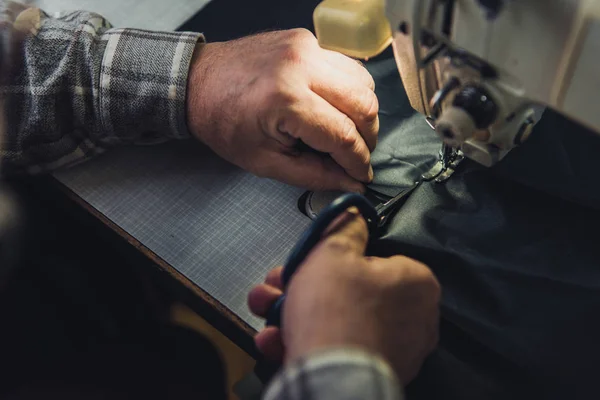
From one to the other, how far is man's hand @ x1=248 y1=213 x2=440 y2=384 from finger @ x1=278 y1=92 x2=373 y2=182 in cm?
14

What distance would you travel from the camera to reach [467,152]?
748 millimetres

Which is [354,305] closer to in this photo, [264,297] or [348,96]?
[264,297]

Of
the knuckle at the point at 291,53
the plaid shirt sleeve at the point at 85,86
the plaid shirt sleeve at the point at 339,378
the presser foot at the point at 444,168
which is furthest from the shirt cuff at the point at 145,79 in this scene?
the plaid shirt sleeve at the point at 339,378

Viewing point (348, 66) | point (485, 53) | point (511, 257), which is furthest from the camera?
point (348, 66)

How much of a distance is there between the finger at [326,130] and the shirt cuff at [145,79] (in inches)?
7.7

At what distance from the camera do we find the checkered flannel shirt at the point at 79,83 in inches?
35.0

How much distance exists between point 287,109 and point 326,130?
0.06 meters

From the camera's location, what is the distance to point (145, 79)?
0.89 metres

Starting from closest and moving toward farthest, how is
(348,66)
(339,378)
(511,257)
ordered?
(339,378) → (511,257) → (348,66)

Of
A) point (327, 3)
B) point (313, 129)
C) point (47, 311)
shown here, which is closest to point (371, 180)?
point (313, 129)

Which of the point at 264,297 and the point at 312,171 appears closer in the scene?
the point at 264,297

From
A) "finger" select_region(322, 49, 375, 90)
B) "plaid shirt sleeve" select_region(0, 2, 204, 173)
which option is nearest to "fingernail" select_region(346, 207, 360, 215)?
"finger" select_region(322, 49, 375, 90)

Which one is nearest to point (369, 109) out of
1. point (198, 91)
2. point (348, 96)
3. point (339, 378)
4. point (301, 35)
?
point (348, 96)

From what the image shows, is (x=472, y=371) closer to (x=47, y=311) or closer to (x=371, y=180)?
(x=371, y=180)
